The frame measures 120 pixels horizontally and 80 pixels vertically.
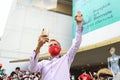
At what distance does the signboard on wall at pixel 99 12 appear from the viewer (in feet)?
28.3

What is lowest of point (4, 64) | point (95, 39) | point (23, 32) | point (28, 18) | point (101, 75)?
point (101, 75)

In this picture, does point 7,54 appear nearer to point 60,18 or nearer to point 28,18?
point 28,18

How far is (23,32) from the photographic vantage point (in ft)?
38.6

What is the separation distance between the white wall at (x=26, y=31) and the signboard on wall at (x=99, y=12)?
211 cm

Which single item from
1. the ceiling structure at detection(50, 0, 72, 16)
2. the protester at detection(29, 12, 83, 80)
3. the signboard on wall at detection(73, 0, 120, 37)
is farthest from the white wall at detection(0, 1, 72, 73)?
the protester at detection(29, 12, 83, 80)

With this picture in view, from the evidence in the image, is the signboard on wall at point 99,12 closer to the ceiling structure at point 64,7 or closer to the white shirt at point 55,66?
the ceiling structure at point 64,7

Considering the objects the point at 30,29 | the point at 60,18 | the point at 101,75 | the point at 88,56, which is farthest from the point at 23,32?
the point at 101,75

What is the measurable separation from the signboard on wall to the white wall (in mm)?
2112

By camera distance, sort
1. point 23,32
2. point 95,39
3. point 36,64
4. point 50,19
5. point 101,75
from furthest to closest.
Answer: point 50,19 → point 23,32 → point 95,39 → point 101,75 → point 36,64

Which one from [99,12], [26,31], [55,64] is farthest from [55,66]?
[26,31]

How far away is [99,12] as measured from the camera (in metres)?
9.50

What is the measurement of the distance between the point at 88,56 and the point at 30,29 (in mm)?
3220

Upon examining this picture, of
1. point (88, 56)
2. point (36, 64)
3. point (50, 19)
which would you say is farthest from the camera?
point (50, 19)

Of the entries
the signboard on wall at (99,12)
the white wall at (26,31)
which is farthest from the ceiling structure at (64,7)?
the signboard on wall at (99,12)
